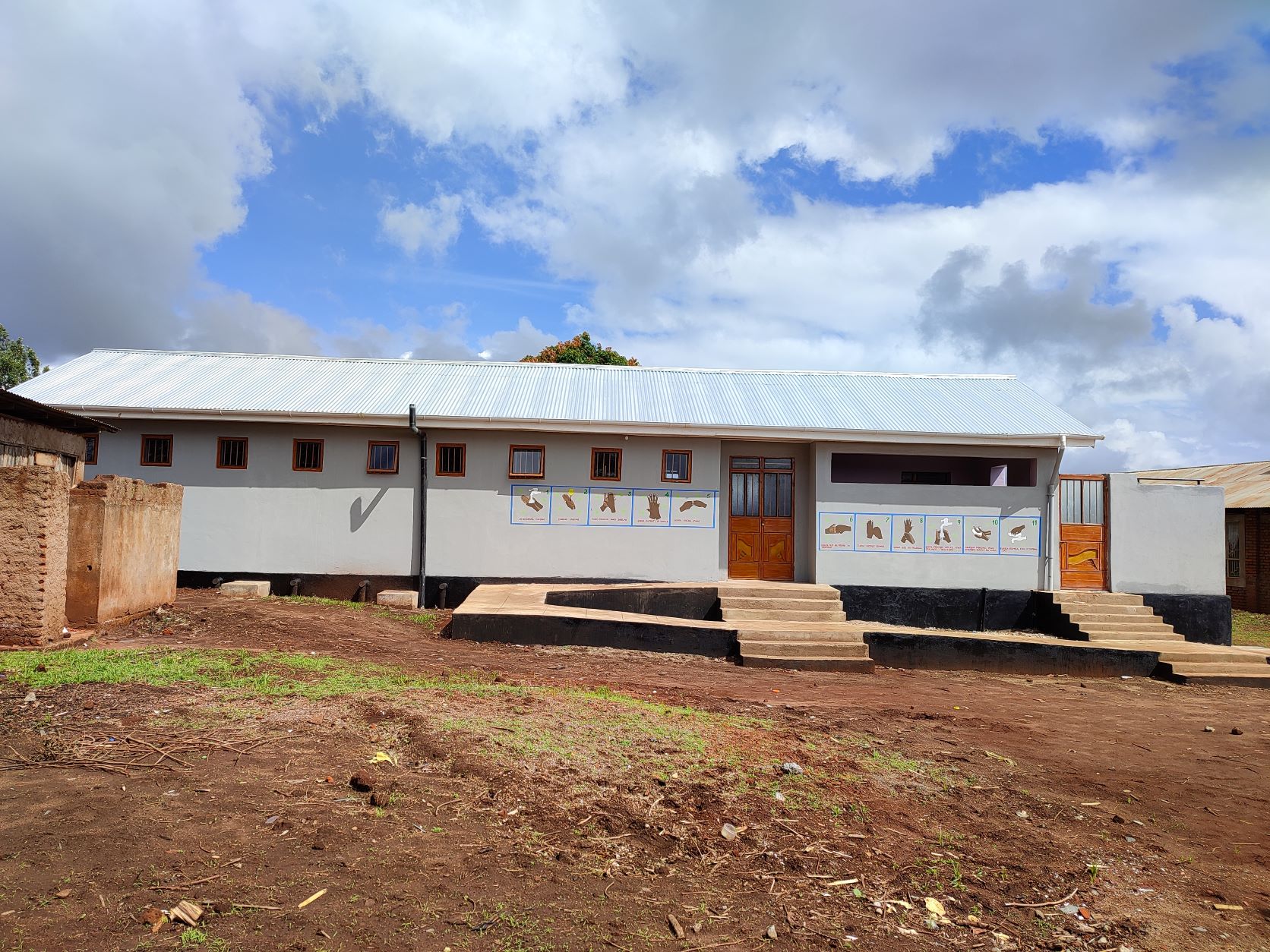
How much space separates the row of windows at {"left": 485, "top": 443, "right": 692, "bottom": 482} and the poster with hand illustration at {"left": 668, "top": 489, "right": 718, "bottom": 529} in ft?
0.93

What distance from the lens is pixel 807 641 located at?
1140cm

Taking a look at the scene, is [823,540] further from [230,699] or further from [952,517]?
[230,699]

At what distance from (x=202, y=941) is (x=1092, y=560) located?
15356mm

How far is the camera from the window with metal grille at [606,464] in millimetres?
14867

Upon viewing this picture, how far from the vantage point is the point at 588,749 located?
18.7 feet

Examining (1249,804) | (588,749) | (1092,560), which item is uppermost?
(1092,560)

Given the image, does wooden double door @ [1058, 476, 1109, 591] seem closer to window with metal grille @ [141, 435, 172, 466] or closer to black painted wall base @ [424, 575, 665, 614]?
black painted wall base @ [424, 575, 665, 614]

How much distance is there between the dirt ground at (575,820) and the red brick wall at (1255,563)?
17999 millimetres

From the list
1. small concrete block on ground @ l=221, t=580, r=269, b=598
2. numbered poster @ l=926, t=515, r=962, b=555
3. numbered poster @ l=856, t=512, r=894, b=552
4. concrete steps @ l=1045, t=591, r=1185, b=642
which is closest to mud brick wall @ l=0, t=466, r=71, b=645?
small concrete block on ground @ l=221, t=580, r=269, b=598

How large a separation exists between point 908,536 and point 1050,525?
101 inches

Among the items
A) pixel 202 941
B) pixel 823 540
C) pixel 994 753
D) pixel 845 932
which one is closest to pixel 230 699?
pixel 202 941

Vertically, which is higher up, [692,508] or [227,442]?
[227,442]

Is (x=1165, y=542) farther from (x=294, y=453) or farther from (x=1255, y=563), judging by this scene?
(x=294, y=453)

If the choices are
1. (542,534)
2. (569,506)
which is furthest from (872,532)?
(542,534)
